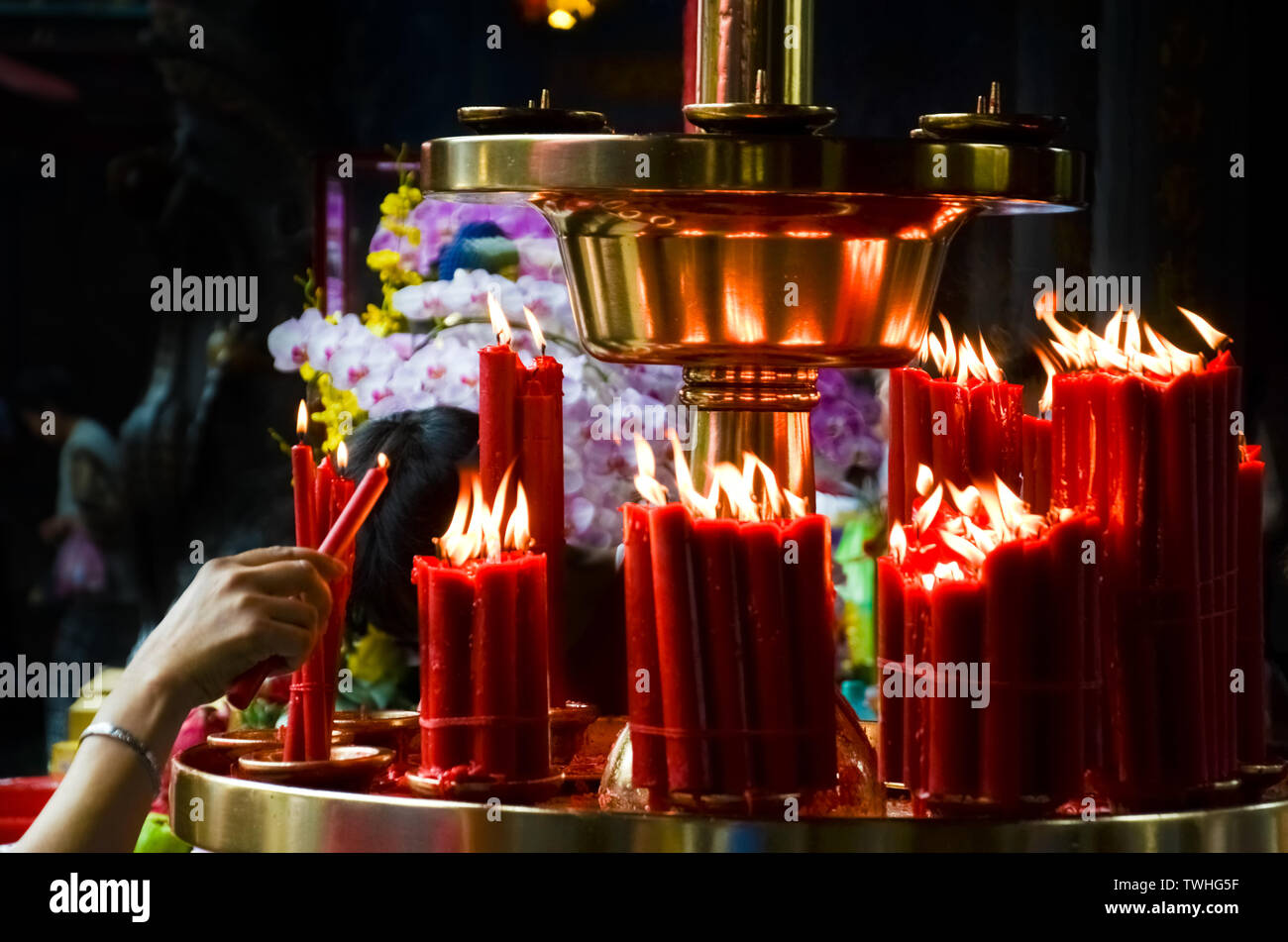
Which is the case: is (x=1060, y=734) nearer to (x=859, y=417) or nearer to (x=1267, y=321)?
(x=859, y=417)

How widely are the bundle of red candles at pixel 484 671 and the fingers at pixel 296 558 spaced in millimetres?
85

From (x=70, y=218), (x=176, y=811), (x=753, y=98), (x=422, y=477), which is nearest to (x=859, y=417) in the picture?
(x=422, y=477)

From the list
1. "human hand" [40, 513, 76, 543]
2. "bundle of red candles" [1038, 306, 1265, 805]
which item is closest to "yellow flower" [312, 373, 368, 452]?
"bundle of red candles" [1038, 306, 1265, 805]

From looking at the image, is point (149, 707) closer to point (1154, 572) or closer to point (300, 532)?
point (300, 532)

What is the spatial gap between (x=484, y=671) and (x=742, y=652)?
0.49ft

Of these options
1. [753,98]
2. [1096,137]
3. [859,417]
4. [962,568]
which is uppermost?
[1096,137]

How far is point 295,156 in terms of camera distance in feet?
11.2

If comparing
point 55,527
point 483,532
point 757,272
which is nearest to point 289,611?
point 483,532

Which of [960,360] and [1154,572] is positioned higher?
[960,360]

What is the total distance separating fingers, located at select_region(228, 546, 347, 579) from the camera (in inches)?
43.3

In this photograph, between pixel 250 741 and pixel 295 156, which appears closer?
pixel 250 741

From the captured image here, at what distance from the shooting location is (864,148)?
94 cm

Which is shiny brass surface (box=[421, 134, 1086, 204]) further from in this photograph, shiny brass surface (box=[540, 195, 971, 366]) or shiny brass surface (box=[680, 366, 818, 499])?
shiny brass surface (box=[680, 366, 818, 499])

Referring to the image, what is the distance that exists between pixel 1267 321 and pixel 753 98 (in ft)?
5.39
